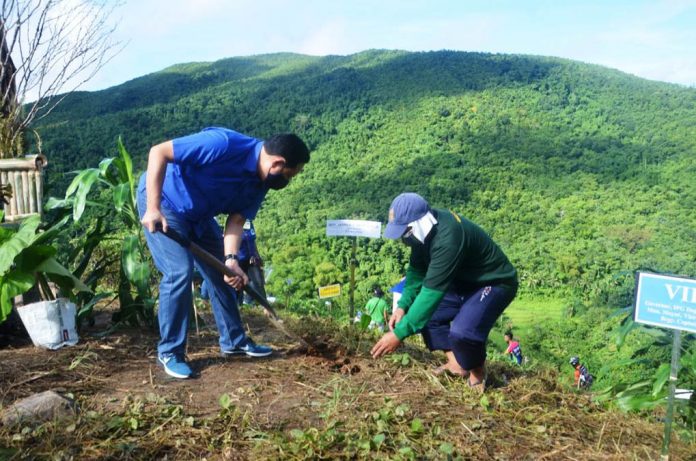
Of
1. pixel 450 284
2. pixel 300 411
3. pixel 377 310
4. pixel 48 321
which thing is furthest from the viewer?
pixel 377 310

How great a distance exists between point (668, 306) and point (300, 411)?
1.69m

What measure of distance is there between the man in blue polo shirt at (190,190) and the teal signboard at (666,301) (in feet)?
5.58

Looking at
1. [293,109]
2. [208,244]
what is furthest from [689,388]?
[293,109]

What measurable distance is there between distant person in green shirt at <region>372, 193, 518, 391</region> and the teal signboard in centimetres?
84

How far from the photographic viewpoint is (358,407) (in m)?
2.92

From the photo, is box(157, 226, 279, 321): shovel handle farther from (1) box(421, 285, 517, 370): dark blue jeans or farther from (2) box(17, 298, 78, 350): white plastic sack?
(1) box(421, 285, 517, 370): dark blue jeans

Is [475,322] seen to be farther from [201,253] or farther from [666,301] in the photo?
[201,253]

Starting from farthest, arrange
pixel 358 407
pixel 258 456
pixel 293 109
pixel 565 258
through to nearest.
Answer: pixel 293 109, pixel 565 258, pixel 358 407, pixel 258 456

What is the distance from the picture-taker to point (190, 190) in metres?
3.15

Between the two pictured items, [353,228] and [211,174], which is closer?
[211,174]

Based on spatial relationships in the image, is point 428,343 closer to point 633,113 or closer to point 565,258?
point 565,258

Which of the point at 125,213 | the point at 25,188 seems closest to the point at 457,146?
the point at 125,213

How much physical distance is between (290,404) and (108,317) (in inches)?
88.0

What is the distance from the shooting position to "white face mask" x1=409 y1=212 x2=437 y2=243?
10.1ft
